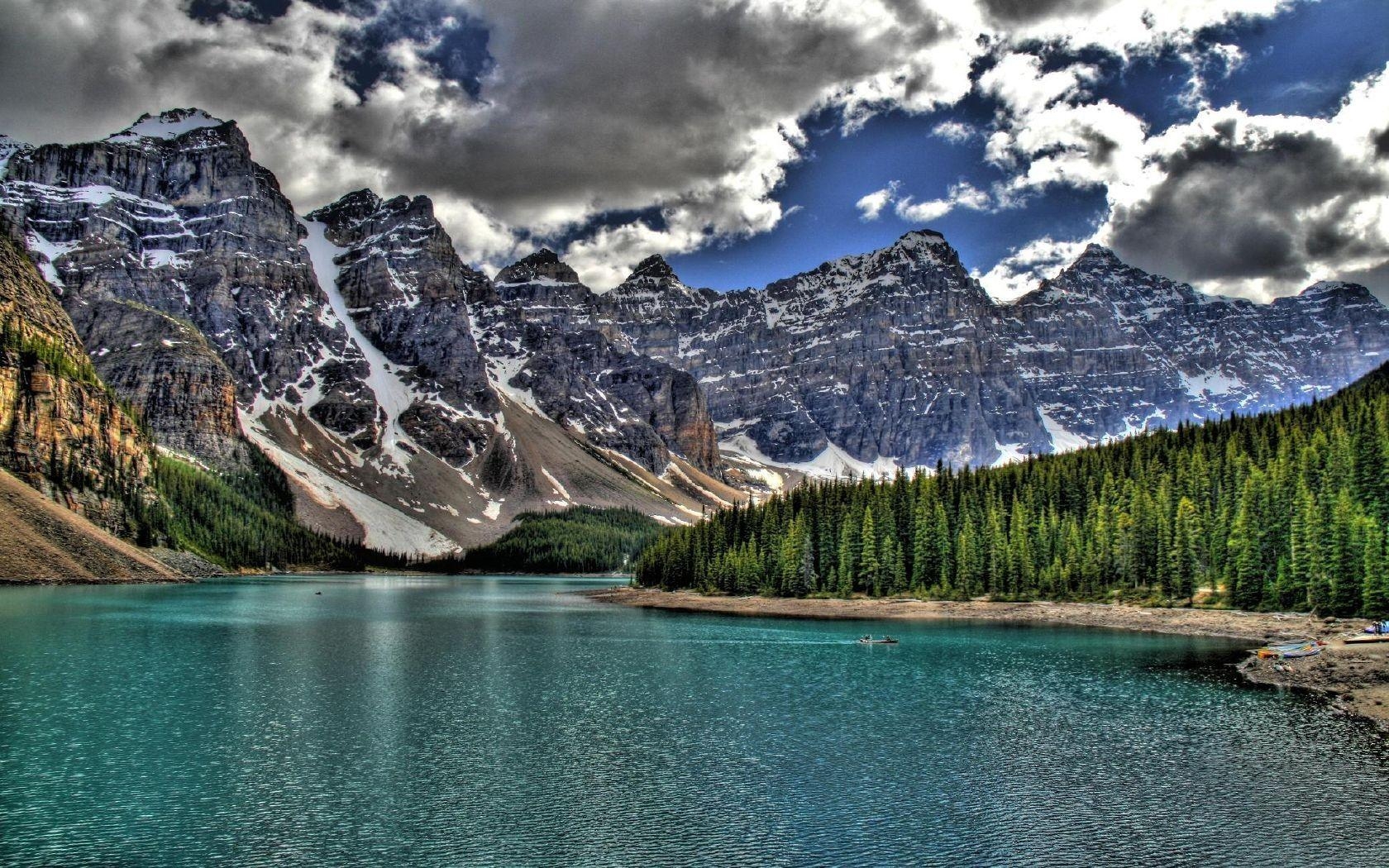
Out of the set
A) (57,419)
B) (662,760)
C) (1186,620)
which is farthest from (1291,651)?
(57,419)

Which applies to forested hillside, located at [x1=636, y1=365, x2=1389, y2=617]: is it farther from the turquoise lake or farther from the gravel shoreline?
the turquoise lake

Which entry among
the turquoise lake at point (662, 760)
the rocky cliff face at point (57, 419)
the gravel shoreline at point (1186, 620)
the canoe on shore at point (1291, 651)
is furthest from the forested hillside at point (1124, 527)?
the rocky cliff face at point (57, 419)

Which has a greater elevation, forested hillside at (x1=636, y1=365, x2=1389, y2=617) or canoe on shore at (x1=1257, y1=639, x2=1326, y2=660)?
forested hillside at (x1=636, y1=365, x2=1389, y2=617)

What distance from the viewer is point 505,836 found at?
81.8 feet

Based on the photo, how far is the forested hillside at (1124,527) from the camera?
79875 millimetres

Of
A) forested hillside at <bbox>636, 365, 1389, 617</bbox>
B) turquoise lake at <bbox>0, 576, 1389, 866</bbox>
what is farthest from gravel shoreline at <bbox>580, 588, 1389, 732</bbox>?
forested hillside at <bbox>636, 365, 1389, 617</bbox>

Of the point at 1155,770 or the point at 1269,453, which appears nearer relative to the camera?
the point at 1155,770

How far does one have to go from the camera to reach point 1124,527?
101m

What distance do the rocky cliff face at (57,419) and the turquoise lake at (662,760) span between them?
81755 millimetres

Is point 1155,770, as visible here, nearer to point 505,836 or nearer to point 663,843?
point 663,843

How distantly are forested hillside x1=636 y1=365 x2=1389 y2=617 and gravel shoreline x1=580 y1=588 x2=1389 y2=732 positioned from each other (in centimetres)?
359

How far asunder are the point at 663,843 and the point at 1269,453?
330 feet

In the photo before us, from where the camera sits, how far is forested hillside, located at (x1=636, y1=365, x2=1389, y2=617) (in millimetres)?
79875

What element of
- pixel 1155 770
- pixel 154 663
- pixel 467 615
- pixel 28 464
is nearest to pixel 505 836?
pixel 1155 770
